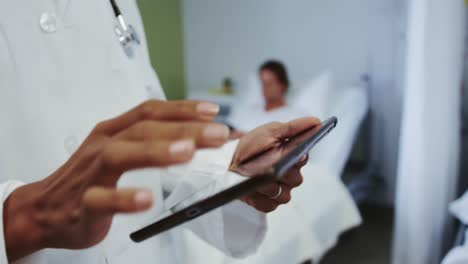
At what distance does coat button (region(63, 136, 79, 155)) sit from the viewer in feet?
1.93

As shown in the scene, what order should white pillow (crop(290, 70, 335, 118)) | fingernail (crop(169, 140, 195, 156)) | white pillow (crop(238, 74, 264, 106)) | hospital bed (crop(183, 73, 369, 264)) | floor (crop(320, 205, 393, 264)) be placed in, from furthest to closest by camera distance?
white pillow (crop(238, 74, 264, 106)) < white pillow (crop(290, 70, 335, 118)) < floor (crop(320, 205, 393, 264)) < hospital bed (crop(183, 73, 369, 264)) < fingernail (crop(169, 140, 195, 156))

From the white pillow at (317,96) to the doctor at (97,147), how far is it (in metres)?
1.79

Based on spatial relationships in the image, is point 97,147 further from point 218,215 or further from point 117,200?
point 218,215

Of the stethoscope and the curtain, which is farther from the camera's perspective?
the curtain

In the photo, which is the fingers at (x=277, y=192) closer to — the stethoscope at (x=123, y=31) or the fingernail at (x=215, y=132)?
the fingernail at (x=215, y=132)

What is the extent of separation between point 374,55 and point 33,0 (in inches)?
94.4

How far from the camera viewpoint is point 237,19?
10.1 feet

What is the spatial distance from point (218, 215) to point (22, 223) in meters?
0.35

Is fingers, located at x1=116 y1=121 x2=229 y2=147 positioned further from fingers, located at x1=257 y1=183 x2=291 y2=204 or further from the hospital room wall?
the hospital room wall

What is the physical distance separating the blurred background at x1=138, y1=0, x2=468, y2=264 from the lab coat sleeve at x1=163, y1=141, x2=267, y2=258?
0.13 metres

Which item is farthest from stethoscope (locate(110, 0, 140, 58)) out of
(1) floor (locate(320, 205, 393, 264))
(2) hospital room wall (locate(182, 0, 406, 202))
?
(2) hospital room wall (locate(182, 0, 406, 202))

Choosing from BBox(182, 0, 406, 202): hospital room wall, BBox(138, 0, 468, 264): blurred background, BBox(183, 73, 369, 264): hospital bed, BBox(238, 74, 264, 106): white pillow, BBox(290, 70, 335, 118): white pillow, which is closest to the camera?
BBox(183, 73, 369, 264): hospital bed

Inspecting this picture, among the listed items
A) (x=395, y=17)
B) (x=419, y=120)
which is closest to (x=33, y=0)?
(x=419, y=120)

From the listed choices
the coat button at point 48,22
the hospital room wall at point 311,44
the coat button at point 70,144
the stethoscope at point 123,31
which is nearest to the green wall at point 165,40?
the stethoscope at point 123,31
